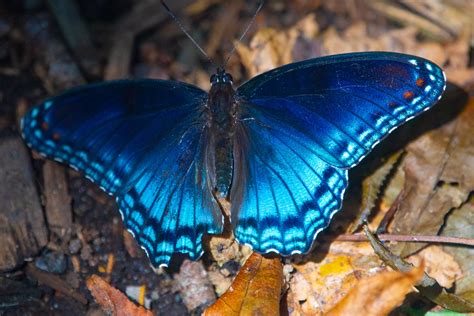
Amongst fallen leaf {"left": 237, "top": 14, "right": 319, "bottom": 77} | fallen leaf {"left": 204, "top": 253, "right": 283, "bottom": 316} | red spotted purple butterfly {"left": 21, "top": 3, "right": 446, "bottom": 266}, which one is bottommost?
fallen leaf {"left": 204, "top": 253, "right": 283, "bottom": 316}

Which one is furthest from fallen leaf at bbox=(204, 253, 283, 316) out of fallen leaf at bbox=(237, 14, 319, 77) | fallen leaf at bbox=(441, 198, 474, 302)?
fallen leaf at bbox=(237, 14, 319, 77)

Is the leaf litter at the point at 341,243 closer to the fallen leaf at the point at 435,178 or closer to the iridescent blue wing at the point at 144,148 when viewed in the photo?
the fallen leaf at the point at 435,178

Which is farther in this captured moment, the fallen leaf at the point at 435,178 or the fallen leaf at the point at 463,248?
the fallen leaf at the point at 435,178

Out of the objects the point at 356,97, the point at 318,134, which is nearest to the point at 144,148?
the point at 318,134

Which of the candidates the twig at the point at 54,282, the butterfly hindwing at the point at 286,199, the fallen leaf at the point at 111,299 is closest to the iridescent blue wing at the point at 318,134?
the butterfly hindwing at the point at 286,199

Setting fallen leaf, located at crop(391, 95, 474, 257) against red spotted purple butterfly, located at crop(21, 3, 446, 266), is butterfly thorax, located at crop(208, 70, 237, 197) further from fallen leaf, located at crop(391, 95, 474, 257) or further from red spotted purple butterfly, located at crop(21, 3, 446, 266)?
fallen leaf, located at crop(391, 95, 474, 257)

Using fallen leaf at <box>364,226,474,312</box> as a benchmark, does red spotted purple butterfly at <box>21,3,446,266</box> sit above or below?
above

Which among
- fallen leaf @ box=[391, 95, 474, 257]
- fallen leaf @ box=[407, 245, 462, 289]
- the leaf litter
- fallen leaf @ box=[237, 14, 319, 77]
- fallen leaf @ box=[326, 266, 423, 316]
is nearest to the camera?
fallen leaf @ box=[326, 266, 423, 316]

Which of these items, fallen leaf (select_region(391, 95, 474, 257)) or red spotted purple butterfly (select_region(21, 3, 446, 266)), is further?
fallen leaf (select_region(391, 95, 474, 257))
